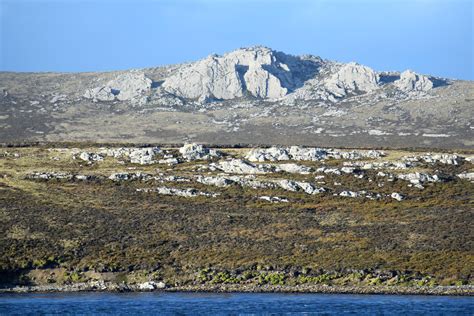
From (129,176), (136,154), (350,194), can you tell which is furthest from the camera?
(136,154)

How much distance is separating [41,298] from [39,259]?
1088 cm

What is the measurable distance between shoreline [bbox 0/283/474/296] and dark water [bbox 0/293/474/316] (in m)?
1.74

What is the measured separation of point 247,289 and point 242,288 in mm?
507

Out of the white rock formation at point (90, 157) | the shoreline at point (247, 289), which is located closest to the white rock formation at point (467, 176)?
the shoreline at point (247, 289)

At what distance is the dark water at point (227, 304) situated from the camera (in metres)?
61.8

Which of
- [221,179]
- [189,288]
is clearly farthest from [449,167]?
[189,288]

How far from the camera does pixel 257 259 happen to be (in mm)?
79562

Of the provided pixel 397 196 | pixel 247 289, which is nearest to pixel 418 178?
pixel 397 196

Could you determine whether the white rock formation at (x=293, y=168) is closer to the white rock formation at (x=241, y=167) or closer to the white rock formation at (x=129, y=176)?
the white rock formation at (x=241, y=167)

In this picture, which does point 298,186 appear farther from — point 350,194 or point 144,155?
point 144,155

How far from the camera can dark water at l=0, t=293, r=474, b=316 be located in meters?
61.8

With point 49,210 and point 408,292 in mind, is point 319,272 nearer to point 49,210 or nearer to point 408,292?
point 408,292

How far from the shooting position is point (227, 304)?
65.4 m

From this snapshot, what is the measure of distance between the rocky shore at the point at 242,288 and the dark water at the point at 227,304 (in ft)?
6.06
